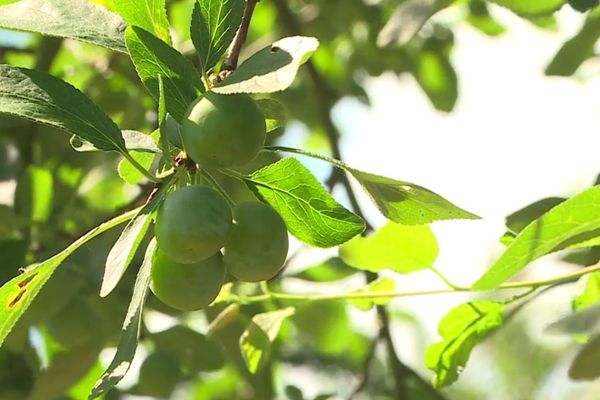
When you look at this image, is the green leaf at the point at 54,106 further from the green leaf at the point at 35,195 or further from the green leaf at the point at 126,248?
the green leaf at the point at 35,195

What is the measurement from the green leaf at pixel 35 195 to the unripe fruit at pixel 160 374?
9.6 inches

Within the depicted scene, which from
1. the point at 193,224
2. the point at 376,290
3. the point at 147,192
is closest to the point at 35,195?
the point at 147,192

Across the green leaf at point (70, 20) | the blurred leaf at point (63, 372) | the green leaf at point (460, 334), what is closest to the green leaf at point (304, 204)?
the green leaf at point (70, 20)

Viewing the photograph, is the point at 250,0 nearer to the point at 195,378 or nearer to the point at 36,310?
the point at 36,310

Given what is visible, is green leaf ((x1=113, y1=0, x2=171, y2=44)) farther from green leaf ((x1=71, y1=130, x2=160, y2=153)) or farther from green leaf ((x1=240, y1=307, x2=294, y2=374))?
green leaf ((x1=240, y1=307, x2=294, y2=374))

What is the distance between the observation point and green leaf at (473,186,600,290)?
661mm

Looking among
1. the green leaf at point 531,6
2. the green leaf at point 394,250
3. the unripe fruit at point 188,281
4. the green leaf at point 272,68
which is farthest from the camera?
the green leaf at point 531,6

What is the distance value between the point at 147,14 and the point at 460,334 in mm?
448

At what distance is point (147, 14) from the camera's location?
66 cm

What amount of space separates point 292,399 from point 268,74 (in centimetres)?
85

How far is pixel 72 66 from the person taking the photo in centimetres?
170

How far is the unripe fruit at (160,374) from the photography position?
1296 millimetres

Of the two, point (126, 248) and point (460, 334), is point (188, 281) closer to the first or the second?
point (126, 248)

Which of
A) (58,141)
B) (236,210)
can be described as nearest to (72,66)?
(58,141)
